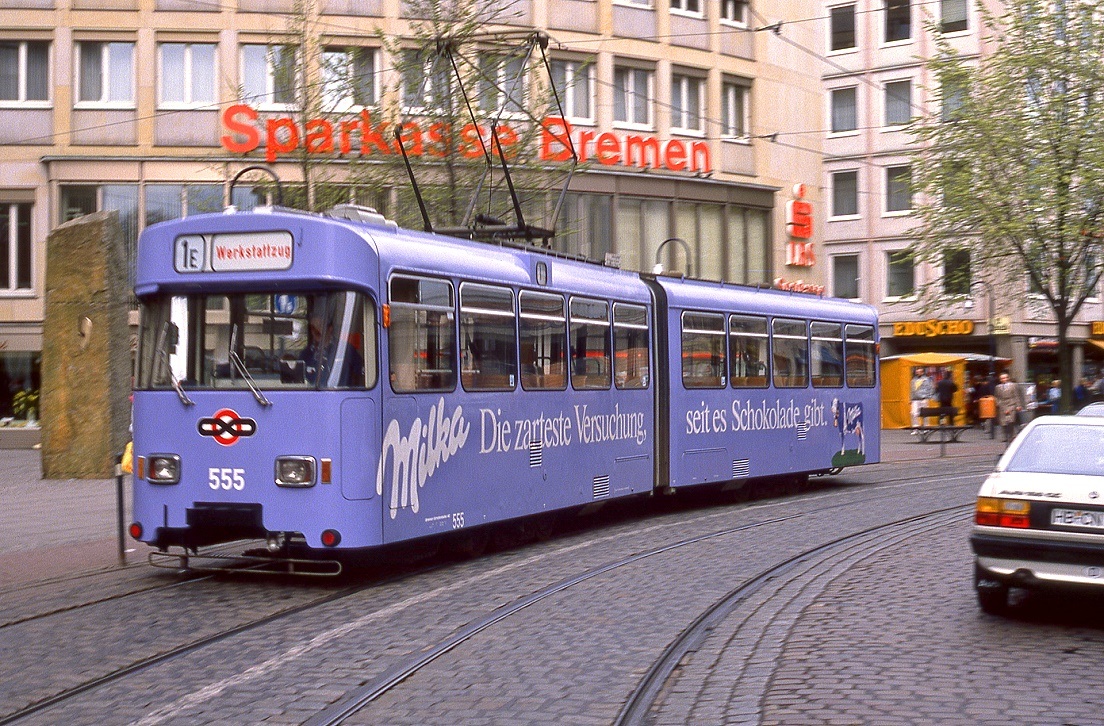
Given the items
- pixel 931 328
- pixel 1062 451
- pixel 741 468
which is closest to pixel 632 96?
pixel 931 328

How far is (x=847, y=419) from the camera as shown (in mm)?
21656

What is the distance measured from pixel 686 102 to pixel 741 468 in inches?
824

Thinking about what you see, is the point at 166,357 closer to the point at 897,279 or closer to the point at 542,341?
the point at 542,341

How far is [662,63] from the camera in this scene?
1455 inches

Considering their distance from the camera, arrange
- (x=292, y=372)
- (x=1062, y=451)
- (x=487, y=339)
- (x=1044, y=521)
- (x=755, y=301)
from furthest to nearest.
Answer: (x=755, y=301)
(x=487, y=339)
(x=292, y=372)
(x=1062, y=451)
(x=1044, y=521)

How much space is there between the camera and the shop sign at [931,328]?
160ft

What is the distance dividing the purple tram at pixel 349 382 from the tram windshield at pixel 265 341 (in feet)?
0.04

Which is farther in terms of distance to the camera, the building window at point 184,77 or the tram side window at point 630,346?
the building window at point 184,77

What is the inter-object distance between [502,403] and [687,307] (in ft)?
16.8

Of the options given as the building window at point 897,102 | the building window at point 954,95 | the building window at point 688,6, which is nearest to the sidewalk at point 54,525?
the building window at point 954,95

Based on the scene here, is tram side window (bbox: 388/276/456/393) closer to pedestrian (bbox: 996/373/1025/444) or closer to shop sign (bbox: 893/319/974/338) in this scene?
pedestrian (bbox: 996/373/1025/444)

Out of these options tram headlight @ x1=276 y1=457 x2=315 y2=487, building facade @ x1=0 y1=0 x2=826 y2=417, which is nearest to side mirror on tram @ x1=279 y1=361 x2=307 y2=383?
tram headlight @ x1=276 y1=457 x2=315 y2=487

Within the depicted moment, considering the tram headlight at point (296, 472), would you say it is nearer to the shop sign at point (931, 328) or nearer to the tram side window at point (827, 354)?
the tram side window at point (827, 354)

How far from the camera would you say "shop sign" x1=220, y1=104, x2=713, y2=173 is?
2052cm
